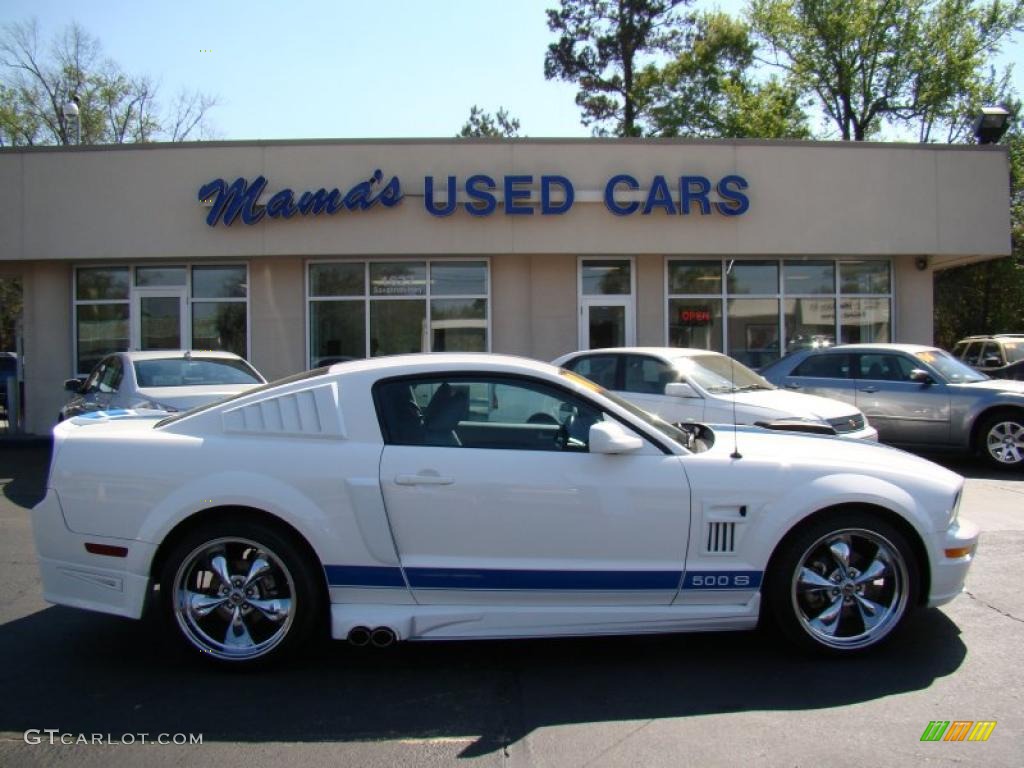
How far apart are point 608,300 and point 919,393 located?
230 inches

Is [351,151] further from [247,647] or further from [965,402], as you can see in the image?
[247,647]

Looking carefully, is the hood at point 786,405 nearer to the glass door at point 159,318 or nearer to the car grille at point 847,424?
the car grille at point 847,424

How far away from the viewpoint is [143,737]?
10.6 feet

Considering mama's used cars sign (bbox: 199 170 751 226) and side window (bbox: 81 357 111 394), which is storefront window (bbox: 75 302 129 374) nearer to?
mama's used cars sign (bbox: 199 170 751 226)

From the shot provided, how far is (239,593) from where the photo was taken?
384 centimetres

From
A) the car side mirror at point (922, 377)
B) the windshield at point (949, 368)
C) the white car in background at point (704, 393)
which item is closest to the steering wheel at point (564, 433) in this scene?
the white car in background at point (704, 393)

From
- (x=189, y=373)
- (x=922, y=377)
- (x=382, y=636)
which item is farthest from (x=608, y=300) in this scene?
(x=382, y=636)

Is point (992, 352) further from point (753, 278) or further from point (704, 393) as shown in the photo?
point (704, 393)

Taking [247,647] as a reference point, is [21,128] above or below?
above

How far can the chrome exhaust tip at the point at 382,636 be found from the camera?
12.2ft

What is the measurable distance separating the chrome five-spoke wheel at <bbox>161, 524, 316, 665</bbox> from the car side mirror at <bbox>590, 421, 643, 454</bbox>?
4.94 feet

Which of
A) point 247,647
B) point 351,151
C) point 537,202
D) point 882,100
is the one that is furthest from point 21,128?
point 247,647

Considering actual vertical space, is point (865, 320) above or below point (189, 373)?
above

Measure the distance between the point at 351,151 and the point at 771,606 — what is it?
11982mm
